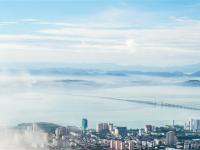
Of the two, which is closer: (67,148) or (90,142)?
(67,148)

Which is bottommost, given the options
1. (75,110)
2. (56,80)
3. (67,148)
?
(67,148)

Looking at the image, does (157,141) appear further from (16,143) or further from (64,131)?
(16,143)

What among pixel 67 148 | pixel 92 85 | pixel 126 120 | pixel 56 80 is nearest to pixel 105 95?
pixel 56 80

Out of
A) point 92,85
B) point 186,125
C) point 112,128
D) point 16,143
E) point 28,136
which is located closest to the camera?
point 16,143

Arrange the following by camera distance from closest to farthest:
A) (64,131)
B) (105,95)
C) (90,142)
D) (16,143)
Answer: (16,143) < (90,142) < (64,131) < (105,95)

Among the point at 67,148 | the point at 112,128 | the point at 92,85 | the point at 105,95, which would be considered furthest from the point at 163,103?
the point at 67,148

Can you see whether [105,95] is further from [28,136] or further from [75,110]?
[28,136]

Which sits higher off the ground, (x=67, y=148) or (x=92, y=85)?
(x=92, y=85)
